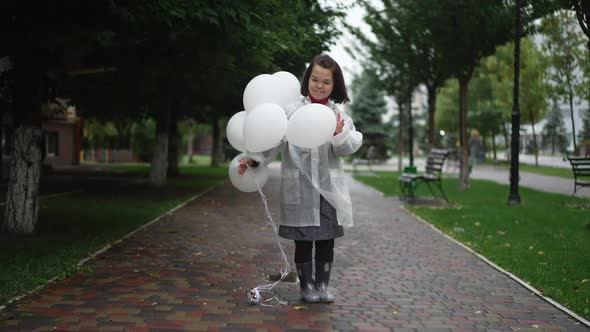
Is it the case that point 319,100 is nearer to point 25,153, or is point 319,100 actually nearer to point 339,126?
point 339,126

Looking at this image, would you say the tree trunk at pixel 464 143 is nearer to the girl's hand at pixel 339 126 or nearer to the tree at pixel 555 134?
the girl's hand at pixel 339 126

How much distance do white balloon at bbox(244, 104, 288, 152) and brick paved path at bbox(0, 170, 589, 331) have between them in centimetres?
138

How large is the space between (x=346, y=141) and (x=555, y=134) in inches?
2491

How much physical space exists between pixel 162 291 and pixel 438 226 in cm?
612

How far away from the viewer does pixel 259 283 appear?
6.09 meters

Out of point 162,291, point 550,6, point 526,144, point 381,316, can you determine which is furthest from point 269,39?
point 526,144

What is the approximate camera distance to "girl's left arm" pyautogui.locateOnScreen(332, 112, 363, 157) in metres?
4.89

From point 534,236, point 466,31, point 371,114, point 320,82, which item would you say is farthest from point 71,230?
point 371,114

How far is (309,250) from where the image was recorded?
5.28m

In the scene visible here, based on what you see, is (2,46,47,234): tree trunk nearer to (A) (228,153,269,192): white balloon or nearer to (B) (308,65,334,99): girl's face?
(A) (228,153,269,192): white balloon

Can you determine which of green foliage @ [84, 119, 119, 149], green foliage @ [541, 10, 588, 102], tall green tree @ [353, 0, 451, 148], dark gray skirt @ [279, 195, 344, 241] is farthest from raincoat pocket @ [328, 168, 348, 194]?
green foliage @ [84, 119, 119, 149]

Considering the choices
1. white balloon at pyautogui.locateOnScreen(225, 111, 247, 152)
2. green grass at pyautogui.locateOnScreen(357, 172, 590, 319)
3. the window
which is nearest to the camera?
white balloon at pyautogui.locateOnScreen(225, 111, 247, 152)

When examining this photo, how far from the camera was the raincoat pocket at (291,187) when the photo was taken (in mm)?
5062

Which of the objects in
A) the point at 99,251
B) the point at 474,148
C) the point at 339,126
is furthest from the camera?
the point at 474,148
